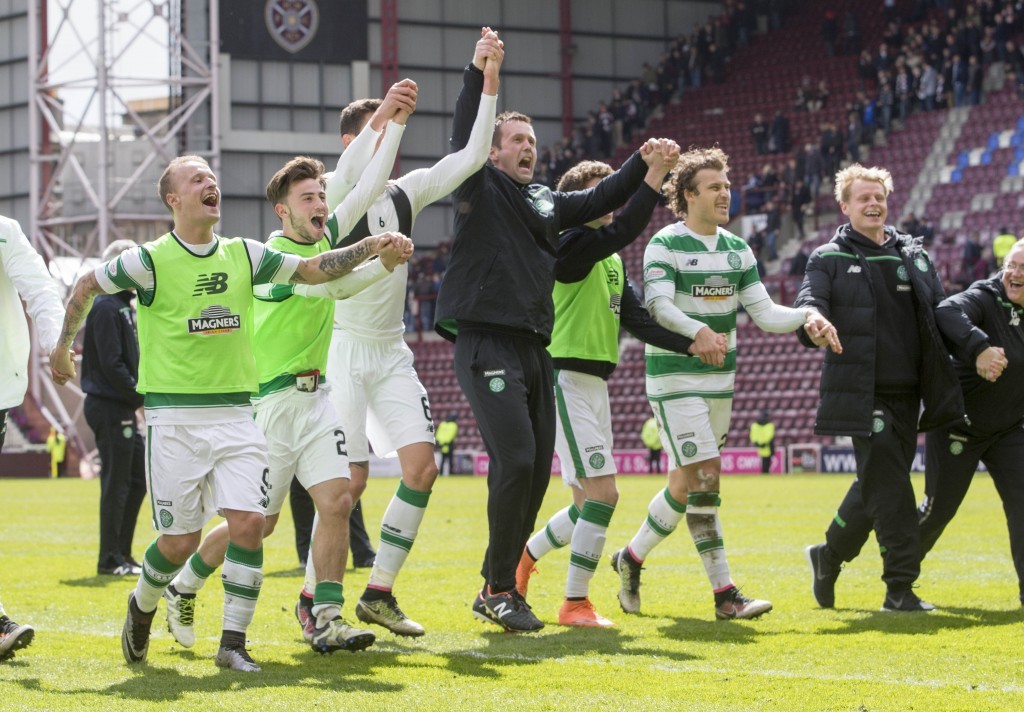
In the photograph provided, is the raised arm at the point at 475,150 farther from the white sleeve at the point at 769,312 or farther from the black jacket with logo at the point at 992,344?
the black jacket with logo at the point at 992,344

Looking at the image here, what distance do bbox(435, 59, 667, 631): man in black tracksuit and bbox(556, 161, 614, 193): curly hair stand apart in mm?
870

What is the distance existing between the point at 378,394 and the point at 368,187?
42.0 inches

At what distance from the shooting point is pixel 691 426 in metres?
7.79

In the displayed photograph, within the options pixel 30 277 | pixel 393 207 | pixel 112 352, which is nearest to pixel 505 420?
pixel 393 207

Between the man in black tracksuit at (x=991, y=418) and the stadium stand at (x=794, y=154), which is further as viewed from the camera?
the stadium stand at (x=794, y=154)

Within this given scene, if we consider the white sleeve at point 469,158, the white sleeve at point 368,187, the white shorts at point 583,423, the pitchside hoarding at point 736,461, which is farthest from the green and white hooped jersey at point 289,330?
the pitchside hoarding at point 736,461

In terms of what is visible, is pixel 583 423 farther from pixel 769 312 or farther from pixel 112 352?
pixel 112 352

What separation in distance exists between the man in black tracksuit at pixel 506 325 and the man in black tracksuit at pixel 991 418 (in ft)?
7.05

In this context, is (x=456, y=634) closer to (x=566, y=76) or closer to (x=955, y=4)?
(x=955, y=4)

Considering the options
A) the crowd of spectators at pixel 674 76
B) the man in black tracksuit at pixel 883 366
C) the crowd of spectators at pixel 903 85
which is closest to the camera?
the man in black tracksuit at pixel 883 366

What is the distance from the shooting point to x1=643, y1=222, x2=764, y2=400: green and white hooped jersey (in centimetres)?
788

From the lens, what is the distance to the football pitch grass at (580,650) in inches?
213

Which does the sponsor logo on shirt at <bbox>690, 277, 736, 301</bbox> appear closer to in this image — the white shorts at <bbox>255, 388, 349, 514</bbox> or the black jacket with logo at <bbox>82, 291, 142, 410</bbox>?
the white shorts at <bbox>255, 388, 349, 514</bbox>

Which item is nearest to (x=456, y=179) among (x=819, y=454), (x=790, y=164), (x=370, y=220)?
(x=370, y=220)
